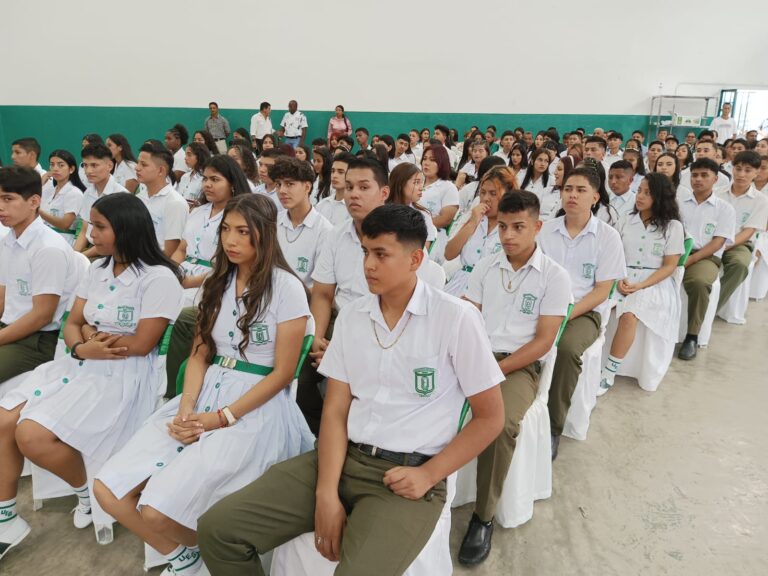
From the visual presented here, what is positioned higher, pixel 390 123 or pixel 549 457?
pixel 390 123

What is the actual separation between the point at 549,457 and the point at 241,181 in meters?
1.97

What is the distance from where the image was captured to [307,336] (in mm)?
1764

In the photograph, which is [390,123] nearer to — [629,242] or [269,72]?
[269,72]

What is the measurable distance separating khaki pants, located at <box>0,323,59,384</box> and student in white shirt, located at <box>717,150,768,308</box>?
4135 millimetres

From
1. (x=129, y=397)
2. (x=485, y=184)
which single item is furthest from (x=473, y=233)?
(x=129, y=397)

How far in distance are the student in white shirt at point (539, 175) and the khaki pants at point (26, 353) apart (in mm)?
3757

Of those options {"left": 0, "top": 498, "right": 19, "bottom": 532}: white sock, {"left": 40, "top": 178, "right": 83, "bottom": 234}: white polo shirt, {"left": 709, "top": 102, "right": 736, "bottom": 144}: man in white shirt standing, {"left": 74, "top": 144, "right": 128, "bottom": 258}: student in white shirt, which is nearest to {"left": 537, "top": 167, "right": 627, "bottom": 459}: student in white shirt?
{"left": 0, "top": 498, "right": 19, "bottom": 532}: white sock

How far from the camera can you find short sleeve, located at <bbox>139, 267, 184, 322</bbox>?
1.87m

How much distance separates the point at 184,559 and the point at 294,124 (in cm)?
880

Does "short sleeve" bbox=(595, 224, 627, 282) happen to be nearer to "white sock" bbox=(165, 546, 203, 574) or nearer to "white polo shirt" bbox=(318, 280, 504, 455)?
"white polo shirt" bbox=(318, 280, 504, 455)

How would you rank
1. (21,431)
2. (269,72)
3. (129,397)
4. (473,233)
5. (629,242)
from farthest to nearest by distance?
(269,72), (629,242), (473,233), (129,397), (21,431)

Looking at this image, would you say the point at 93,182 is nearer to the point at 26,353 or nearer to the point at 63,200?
the point at 63,200

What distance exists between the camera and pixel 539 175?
485 cm

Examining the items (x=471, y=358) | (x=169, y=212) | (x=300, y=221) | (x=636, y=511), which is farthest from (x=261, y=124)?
(x=471, y=358)
